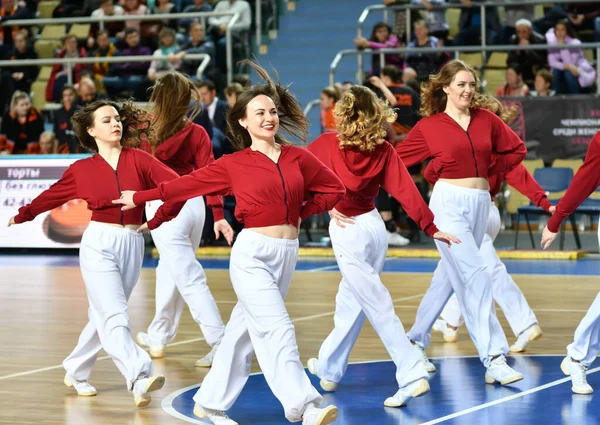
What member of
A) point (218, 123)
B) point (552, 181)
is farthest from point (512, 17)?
point (218, 123)

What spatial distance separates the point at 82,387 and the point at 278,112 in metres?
2.30

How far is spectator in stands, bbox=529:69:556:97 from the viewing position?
17.1 meters

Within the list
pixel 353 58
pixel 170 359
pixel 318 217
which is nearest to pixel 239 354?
pixel 170 359

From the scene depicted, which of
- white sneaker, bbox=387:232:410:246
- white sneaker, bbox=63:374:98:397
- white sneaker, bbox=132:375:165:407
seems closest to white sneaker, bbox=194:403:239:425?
white sneaker, bbox=132:375:165:407

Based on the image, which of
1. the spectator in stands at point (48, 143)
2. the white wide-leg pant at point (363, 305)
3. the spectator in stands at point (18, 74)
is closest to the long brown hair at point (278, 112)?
the white wide-leg pant at point (363, 305)

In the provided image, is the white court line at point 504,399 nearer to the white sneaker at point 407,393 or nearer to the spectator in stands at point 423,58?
the white sneaker at point 407,393

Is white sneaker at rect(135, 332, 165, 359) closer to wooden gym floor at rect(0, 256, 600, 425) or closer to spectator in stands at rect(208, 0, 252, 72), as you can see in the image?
wooden gym floor at rect(0, 256, 600, 425)

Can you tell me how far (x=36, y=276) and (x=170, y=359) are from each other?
614cm

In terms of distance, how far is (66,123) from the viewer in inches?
727

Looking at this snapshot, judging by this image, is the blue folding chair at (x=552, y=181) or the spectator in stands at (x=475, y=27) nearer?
the blue folding chair at (x=552, y=181)

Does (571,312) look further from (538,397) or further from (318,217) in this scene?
(318,217)

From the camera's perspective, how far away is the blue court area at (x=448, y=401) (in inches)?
260

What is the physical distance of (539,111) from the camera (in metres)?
17.1

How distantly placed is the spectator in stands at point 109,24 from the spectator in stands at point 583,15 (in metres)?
7.87
